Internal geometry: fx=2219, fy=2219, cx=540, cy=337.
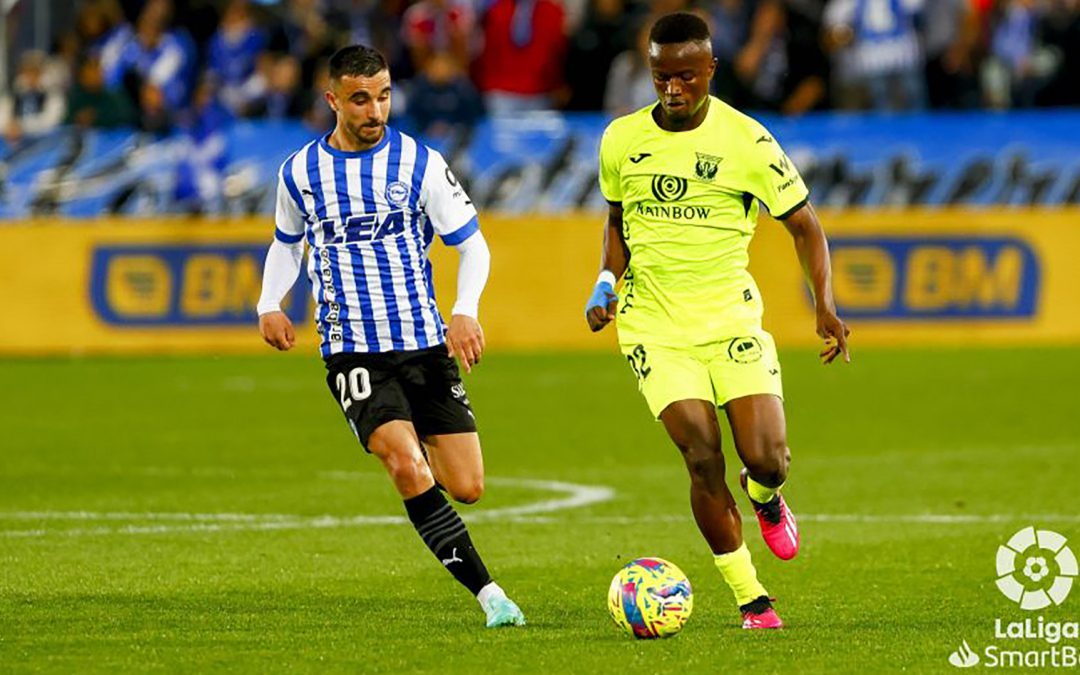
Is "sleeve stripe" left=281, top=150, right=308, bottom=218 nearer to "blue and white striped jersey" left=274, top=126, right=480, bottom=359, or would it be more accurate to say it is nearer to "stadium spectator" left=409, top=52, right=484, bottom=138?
"blue and white striped jersey" left=274, top=126, right=480, bottom=359

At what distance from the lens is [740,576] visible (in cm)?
844

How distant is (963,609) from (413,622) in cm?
217

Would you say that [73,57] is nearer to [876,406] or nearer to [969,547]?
[876,406]

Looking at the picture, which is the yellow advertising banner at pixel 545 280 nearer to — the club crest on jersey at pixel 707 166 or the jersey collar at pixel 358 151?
the jersey collar at pixel 358 151

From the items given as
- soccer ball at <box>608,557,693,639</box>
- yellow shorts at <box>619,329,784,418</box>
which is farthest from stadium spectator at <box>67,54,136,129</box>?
soccer ball at <box>608,557,693,639</box>

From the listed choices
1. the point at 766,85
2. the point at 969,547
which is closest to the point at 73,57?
the point at 766,85

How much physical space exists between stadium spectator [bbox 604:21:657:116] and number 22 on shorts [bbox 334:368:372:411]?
14159mm

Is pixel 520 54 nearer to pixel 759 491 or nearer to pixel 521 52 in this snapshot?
pixel 521 52

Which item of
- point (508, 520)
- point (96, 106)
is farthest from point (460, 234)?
point (96, 106)

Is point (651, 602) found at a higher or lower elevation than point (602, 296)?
lower

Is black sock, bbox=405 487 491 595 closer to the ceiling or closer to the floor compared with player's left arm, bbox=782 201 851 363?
closer to the floor

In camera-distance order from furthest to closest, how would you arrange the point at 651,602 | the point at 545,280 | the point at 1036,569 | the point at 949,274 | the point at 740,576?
the point at 545,280
the point at 949,274
the point at 1036,569
the point at 740,576
the point at 651,602

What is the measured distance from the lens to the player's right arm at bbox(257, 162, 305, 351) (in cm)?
885

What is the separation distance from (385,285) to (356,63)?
89 cm
